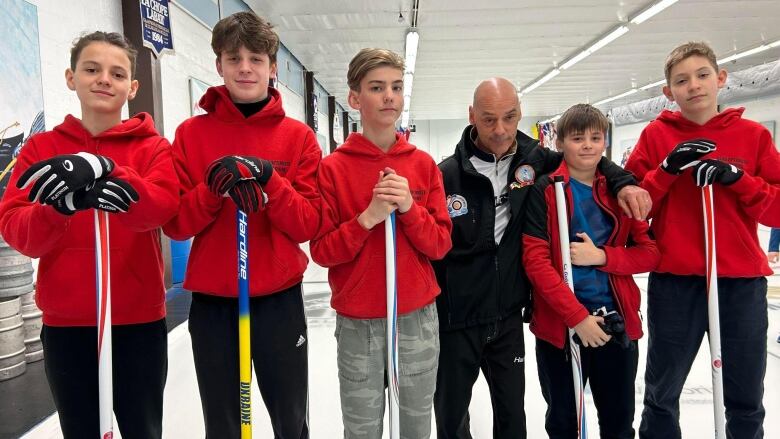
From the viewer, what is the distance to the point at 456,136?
84.7ft

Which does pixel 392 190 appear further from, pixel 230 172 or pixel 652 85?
pixel 652 85

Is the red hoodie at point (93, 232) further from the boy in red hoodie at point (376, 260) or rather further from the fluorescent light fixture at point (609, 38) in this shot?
the fluorescent light fixture at point (609, 38)

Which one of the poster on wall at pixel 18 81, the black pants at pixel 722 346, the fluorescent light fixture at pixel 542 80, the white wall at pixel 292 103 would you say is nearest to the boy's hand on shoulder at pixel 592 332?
the black pants at pixel 722 346

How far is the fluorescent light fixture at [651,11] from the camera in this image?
7.17 metres

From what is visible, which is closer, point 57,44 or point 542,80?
point 57,44

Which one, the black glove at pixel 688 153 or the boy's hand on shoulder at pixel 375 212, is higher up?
the black glove at pixel 688 153

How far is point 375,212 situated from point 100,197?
731mm

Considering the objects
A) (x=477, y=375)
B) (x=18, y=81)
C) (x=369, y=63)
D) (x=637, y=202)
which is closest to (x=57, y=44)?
(x=18, y=81)

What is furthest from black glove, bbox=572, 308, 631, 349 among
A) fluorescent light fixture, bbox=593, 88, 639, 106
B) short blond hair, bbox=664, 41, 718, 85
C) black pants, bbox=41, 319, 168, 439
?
fluorescent light fixture, bbox=593, 88, 639, 106

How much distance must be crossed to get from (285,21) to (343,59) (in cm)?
304

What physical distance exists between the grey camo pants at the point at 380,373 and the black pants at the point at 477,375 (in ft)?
0.62

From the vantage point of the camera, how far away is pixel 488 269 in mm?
1830

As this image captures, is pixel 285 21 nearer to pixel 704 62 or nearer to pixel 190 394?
pixel 190 394

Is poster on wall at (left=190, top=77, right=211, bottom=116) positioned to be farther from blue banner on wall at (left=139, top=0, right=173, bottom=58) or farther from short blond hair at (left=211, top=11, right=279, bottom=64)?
short blond hair at (left=211, top=11, right=279, bottom=64)
